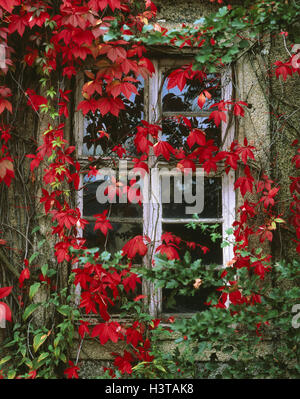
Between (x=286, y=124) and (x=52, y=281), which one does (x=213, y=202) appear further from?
(x=52, y=281)

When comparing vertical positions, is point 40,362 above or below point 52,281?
below

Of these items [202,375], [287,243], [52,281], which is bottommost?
[202,375]

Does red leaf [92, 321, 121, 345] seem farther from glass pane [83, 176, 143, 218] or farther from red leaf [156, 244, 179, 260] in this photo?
glass pane [83, 176, 143, 218]

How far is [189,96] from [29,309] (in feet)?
A: 6.13

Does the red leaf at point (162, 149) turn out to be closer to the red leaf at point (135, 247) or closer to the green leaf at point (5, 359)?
the red leaf at point (135, 247)

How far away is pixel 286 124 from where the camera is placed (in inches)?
102

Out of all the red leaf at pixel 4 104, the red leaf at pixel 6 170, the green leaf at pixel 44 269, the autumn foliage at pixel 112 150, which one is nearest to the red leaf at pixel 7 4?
the autumn foliage at pixel 112 150

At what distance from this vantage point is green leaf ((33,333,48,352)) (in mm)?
2291

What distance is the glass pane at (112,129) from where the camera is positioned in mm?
2652

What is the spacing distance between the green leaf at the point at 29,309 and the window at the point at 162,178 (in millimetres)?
536
